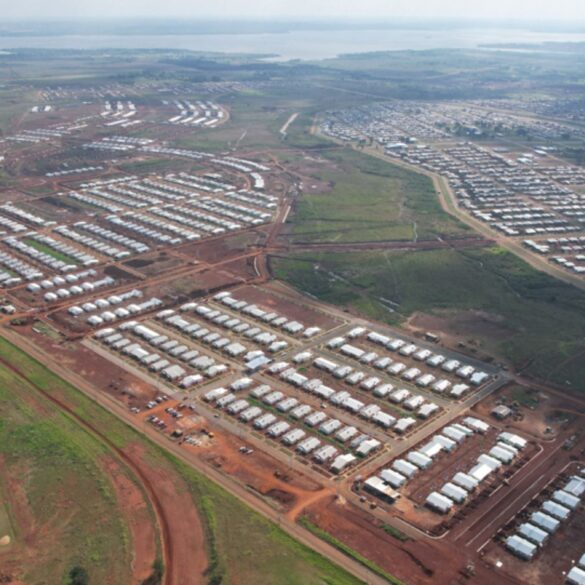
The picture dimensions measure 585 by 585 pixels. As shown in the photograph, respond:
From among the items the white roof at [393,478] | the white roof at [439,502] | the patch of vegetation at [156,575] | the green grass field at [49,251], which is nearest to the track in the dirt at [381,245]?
the green grass field at [49,251]

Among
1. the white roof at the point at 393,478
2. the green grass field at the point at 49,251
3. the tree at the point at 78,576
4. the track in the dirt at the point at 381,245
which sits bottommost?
the white roof at the point at 393,478

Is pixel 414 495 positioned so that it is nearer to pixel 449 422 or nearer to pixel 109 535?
pixel 449 422

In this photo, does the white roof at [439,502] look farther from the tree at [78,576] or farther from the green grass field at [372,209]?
the green grass field at [372,209]

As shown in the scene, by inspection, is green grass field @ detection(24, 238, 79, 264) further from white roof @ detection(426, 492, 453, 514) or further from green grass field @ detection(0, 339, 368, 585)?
white roof @ detection(426, 492, 453, 514)

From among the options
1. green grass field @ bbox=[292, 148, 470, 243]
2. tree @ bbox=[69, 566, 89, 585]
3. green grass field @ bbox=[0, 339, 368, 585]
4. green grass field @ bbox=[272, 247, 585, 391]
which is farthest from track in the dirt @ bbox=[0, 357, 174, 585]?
green grass field @ bbox=[292, 148, 470, 243]

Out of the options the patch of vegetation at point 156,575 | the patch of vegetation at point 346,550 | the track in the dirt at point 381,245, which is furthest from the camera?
the track in the dirt at point 381,245

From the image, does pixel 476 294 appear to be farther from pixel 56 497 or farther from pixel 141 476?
pixel 56 497
